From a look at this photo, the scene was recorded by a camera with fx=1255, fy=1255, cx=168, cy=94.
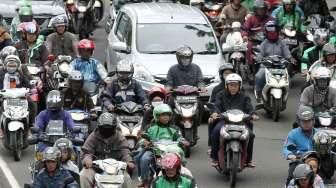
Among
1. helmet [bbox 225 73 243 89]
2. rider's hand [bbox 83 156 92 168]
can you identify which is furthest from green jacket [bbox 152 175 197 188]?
helmet [bbox 225 73 243 89]

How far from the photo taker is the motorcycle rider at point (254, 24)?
81.6 ft

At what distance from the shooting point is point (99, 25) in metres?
34.5

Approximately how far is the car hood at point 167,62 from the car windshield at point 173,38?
21cm

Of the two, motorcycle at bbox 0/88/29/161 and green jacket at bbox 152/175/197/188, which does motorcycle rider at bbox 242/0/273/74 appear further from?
green jacket at bbox 152/175/197/188

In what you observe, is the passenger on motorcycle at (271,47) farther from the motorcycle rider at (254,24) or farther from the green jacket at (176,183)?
the green jacket at (176,183)

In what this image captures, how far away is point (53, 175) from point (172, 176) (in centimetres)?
153

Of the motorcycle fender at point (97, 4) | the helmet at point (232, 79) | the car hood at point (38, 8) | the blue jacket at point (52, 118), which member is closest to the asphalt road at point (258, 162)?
the blue jacket at point (52, 118)

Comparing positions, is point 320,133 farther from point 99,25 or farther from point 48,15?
point 99,25

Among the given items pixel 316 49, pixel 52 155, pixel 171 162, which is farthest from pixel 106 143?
pixel 316 49

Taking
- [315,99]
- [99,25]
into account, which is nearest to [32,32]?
[315,99]

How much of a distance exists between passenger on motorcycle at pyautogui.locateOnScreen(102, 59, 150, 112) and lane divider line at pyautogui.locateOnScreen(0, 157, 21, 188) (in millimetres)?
1799

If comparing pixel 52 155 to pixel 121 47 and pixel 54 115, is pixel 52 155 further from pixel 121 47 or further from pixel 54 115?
pixel 121 47

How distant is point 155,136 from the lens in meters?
17.2

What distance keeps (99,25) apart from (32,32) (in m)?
11.8
